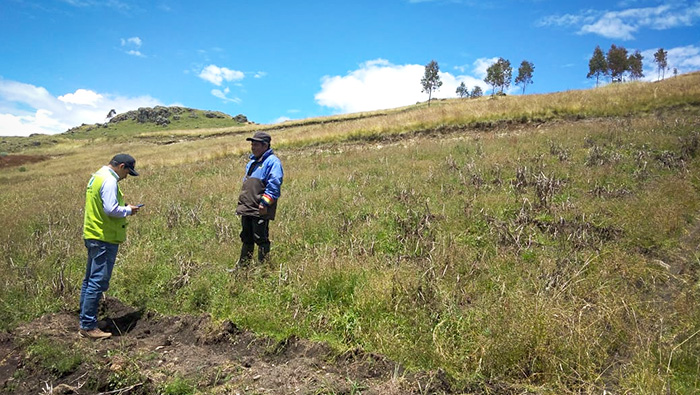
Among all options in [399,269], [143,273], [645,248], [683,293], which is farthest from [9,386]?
[645,248]

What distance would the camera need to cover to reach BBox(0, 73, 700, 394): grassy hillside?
3.64 m

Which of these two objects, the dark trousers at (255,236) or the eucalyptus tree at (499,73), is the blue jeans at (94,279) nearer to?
the dark trousers at (255,236)

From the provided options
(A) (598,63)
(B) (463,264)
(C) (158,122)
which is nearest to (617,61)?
(A) (598,63)

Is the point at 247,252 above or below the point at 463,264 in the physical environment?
above

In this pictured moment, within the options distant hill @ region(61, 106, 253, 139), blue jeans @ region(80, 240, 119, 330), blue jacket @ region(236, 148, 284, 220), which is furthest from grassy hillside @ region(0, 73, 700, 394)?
distant hill @ region(61, 106, 253, 139)

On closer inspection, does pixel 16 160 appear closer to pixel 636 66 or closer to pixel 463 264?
pixel 463 264

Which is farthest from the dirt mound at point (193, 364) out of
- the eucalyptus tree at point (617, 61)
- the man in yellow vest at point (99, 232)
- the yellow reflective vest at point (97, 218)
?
the eucalyptus tree at point (617, 61)

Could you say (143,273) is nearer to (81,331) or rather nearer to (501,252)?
(81,331)

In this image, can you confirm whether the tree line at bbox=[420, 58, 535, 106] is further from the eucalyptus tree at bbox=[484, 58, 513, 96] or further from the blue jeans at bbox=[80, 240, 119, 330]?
the blue jeans at bbox=[80, 240, 119, 330]

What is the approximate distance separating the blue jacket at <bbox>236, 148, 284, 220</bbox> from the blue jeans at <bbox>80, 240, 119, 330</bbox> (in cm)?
196

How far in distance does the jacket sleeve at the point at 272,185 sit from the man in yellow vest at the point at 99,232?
6.15 feet

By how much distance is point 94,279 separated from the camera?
195 inches

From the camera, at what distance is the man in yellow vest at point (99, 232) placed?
4.84 meters

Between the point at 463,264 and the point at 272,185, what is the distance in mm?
3325
